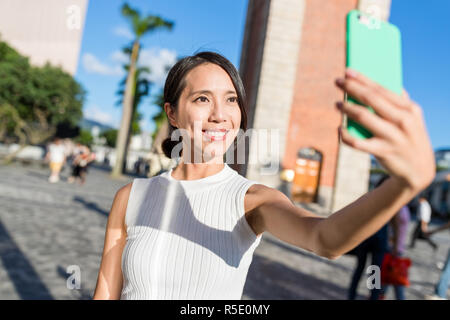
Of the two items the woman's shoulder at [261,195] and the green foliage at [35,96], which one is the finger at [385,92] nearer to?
the woman's shoulder at [261,195]

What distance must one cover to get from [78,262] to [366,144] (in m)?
5.72

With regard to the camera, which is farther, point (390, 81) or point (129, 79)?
point (129, 79)

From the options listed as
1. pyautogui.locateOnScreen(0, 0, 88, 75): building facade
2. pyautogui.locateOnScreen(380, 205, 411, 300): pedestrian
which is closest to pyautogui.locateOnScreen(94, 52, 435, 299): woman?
pyautogui.locateOnScreen(0, 0, 88, 75): building facade

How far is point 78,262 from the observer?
5.52 metres

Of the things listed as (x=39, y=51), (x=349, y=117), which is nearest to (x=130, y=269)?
(x=349, y=117)

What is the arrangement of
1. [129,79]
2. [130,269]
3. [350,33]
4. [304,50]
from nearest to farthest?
[350,33] → [130,269] → [304,50] → [129,79]

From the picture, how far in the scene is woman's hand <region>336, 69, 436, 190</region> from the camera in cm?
60

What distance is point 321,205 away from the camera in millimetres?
17672

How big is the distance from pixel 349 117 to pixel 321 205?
1777 cm

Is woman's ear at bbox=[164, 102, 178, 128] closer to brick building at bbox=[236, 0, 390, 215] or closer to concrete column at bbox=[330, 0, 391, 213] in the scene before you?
brick building at bbox=[236, 0, 390, 215]

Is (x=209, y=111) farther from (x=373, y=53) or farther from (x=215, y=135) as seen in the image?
(x=373, y=53)

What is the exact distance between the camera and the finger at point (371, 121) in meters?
0.60

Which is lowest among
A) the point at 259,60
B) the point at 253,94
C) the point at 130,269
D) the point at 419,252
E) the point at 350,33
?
the point at 419,252

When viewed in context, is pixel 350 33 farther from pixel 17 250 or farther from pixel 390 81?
pixel 17 250
